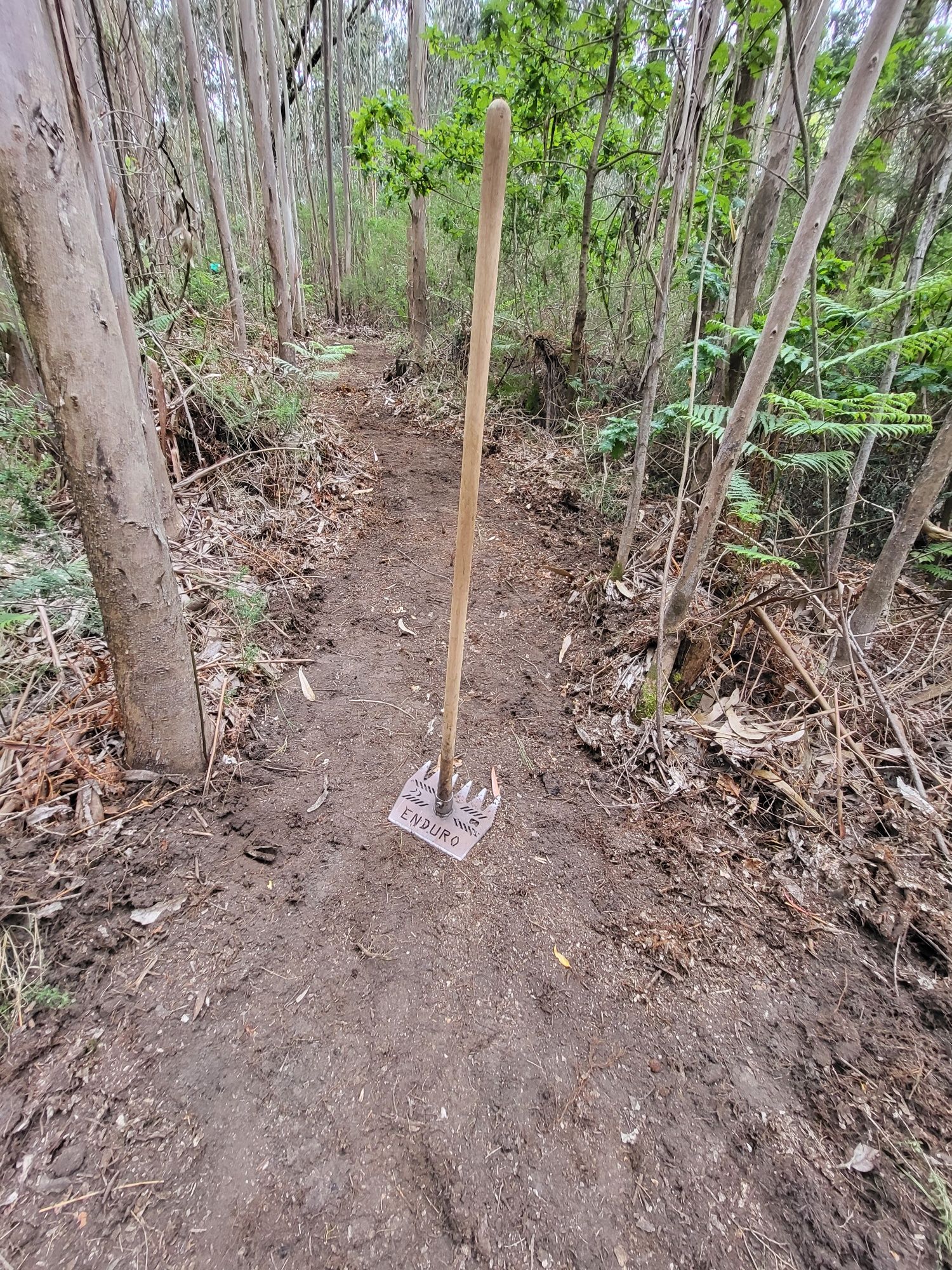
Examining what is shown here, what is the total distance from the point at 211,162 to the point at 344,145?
33.3 ft

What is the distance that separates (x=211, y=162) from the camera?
12.8 feet

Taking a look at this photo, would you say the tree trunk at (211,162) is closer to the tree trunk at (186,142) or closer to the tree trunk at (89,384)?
the tree trunk at (89,384)

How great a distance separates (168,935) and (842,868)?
2.21m

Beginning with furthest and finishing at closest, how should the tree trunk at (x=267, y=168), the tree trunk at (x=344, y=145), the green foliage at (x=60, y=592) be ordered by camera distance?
the tree trunk at (x=344, y=145) → the tree trunk at (x=267, y=168) → the green foliage at (x=60, y=592)

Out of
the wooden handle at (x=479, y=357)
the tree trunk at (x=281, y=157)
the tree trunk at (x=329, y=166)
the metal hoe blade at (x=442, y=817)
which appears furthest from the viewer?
the tree trunk at (x=329, y=166)

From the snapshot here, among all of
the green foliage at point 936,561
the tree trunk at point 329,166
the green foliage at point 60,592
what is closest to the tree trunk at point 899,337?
the green foliage at point 936,561

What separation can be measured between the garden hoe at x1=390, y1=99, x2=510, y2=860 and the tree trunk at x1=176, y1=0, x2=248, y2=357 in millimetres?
3307

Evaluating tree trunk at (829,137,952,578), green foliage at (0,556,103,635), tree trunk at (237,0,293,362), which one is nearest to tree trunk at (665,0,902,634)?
tree trunk at (829,137,952,578)

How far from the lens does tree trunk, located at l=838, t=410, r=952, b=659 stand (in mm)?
2109

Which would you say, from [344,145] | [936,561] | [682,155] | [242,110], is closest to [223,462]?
[682,155]

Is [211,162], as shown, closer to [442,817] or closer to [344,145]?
[442,817]

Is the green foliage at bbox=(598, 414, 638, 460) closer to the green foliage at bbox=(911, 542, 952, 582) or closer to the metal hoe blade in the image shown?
the green foliage at bbox=(911, 542, 952, 582)

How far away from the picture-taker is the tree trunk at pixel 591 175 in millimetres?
3533

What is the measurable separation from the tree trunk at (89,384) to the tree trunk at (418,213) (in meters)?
5.84
